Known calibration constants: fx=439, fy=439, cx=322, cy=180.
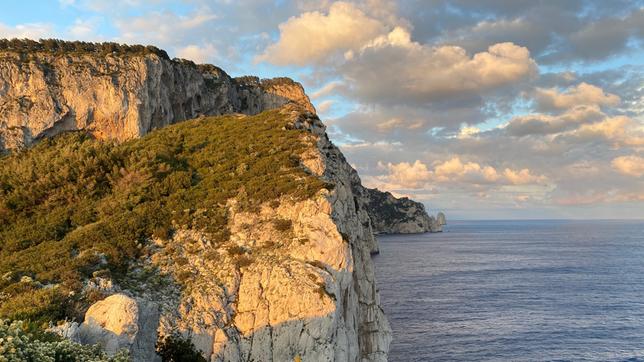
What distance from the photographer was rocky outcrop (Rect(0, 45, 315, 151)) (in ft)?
256

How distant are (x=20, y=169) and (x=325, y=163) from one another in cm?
2151

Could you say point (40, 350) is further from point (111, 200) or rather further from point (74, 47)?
point (74, 47)

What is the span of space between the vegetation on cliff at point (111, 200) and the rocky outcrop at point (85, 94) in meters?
49.5

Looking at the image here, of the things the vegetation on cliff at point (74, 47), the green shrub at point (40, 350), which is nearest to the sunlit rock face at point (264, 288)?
the green shrub at point (40, 350)

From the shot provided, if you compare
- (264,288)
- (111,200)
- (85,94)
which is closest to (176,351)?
(264,288)

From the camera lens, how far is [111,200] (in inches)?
1056

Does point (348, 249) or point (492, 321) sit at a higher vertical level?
point (348, 249)

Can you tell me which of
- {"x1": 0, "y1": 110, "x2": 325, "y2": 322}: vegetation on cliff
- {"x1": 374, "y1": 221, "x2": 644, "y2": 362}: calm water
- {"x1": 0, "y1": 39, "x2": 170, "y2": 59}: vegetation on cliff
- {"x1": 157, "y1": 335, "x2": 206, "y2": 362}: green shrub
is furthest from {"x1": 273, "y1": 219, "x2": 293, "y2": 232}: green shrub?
{"x1": 0, "y1": 39, "x2": 170, "y2": 59}: vegetation on cliff

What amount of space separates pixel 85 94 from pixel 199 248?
74141 millimetres

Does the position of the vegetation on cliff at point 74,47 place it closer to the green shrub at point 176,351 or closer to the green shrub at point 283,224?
the green shrub at point 283,224

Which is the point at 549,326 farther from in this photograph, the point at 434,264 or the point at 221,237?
the point at 434,264

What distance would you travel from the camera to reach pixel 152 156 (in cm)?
3219

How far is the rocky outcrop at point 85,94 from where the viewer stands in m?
77.9

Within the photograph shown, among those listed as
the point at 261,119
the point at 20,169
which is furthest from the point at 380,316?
the point at 20,169
